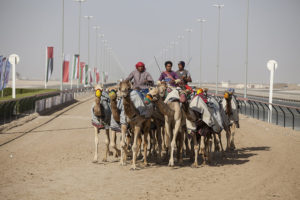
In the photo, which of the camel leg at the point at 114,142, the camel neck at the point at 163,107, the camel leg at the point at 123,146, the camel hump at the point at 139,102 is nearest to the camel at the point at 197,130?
the camel neck at the point at 163,107

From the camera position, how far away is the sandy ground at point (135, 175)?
389 inches

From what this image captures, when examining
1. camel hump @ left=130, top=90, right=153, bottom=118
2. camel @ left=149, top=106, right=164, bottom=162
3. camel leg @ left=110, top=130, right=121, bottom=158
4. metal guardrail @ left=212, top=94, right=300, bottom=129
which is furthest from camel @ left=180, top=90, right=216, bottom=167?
metal guardrail @ left=212, top=94, right=300, bottom=129

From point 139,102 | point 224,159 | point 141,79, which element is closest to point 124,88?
point 139,102

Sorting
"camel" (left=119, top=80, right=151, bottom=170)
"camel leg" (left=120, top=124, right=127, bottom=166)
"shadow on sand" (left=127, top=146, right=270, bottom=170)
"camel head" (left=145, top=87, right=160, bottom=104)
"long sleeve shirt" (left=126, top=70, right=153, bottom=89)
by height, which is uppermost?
"long sleeve shirt" (left=126, top=70, right=153, bottom=89)

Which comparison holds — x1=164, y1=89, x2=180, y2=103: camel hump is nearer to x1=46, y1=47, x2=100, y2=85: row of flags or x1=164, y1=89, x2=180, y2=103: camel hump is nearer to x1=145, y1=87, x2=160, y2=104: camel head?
x1=145, y1=87, x2=160, y2=104: camel head

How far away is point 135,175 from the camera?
11844 mm

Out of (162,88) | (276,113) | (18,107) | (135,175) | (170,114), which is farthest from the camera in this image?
(276,113)

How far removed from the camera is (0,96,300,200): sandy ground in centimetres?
987

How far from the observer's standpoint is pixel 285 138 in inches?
786

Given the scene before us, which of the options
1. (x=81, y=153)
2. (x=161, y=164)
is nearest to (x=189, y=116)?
(x=161, y=164)

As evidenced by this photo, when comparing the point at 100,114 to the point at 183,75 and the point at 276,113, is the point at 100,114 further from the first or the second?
the point at 276,113

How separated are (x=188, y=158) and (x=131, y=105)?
3.40 meters

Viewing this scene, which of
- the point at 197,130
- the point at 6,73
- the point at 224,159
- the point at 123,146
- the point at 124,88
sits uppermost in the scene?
the point at 6,73

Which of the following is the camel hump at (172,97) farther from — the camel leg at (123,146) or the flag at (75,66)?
the flag at (75,66)
